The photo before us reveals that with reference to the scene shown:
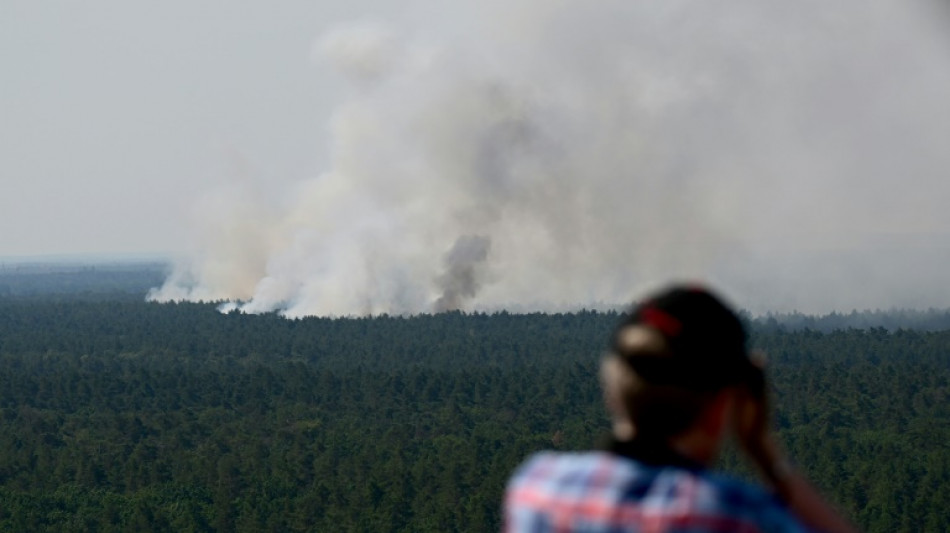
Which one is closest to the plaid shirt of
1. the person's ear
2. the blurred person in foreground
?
the blurred person in foreground

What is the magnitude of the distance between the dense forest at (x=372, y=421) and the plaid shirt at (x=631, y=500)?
6619 centimetres

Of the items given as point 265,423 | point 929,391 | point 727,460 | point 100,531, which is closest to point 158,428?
point 265,423

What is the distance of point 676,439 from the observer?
5688 mm

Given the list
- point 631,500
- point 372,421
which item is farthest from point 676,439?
point 372,421

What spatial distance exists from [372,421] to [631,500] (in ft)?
351

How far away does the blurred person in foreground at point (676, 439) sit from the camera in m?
5.39

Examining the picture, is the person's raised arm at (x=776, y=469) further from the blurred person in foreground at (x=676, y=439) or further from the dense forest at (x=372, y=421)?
the dense forest at (x=372, y=421)

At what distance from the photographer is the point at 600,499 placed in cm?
560

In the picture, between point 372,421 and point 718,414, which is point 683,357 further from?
point 372,421

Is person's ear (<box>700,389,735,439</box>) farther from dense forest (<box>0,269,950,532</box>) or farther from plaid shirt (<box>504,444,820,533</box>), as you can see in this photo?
dense forest (<box>0,269,950,532</box>)

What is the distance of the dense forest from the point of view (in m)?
77.9

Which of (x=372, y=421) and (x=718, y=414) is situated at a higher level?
(x=718, y=414)

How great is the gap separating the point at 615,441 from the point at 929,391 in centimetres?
11403

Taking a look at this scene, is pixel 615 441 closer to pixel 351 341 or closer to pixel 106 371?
pixel 106 371
